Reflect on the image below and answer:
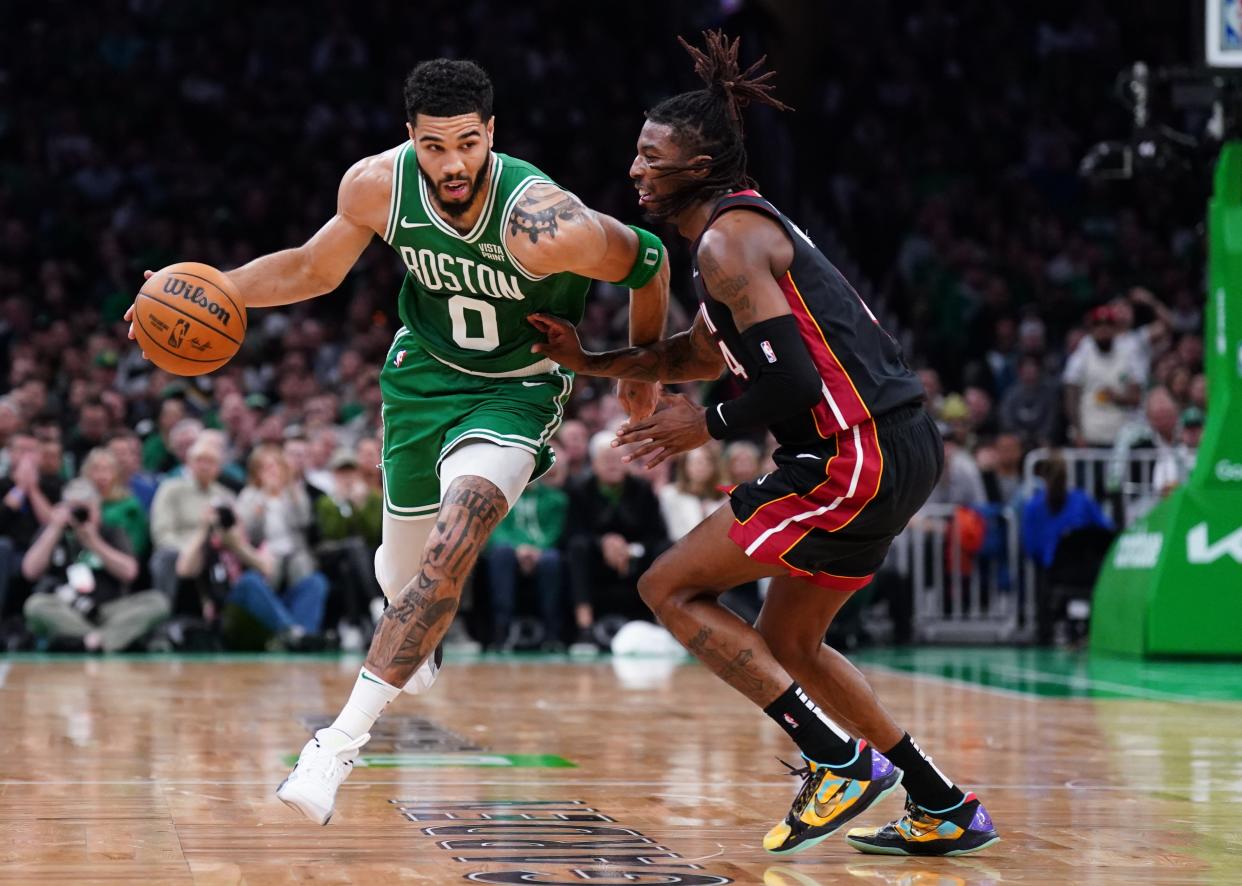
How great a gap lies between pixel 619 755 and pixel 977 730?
192cm

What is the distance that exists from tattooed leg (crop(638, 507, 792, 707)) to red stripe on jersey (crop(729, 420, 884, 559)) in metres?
0.06

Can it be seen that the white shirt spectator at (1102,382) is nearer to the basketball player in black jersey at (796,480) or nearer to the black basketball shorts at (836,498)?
the basketball player in black jersey at (796,480)

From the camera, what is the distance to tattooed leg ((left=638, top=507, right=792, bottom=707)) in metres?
4.79

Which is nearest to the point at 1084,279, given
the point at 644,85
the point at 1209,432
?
the point at 644,85

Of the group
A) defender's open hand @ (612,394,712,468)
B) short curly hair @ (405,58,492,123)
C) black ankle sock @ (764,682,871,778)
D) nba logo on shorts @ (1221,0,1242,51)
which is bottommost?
black ankle sock @ (764,682,871,778)

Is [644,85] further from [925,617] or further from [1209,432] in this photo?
[1209,432]

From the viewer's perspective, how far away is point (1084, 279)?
1941cm

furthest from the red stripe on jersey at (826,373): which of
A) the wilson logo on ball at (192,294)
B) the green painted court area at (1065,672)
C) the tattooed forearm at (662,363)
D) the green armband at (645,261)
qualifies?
the green painted court area at (1065,672)

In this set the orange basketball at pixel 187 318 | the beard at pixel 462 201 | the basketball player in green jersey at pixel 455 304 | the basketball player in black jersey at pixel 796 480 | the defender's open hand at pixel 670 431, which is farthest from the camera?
the orange basketball at pixel 187 318

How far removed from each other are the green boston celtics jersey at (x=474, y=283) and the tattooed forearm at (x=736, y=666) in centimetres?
139

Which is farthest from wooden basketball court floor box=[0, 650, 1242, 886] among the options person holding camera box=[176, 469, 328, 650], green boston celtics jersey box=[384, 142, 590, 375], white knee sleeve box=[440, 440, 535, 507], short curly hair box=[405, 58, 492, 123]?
short curly hair box=[405, 58, 492, 123]

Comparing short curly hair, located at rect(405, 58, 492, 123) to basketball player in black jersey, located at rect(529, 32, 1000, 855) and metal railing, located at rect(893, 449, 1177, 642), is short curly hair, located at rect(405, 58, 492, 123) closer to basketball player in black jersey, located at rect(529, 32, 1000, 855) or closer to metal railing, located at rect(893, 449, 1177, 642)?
basketball player in black jersey, located at rect(529, 32, 1000, 855)

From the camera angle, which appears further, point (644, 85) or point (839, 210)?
point (644, 85)

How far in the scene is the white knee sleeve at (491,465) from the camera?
543 centimetres
